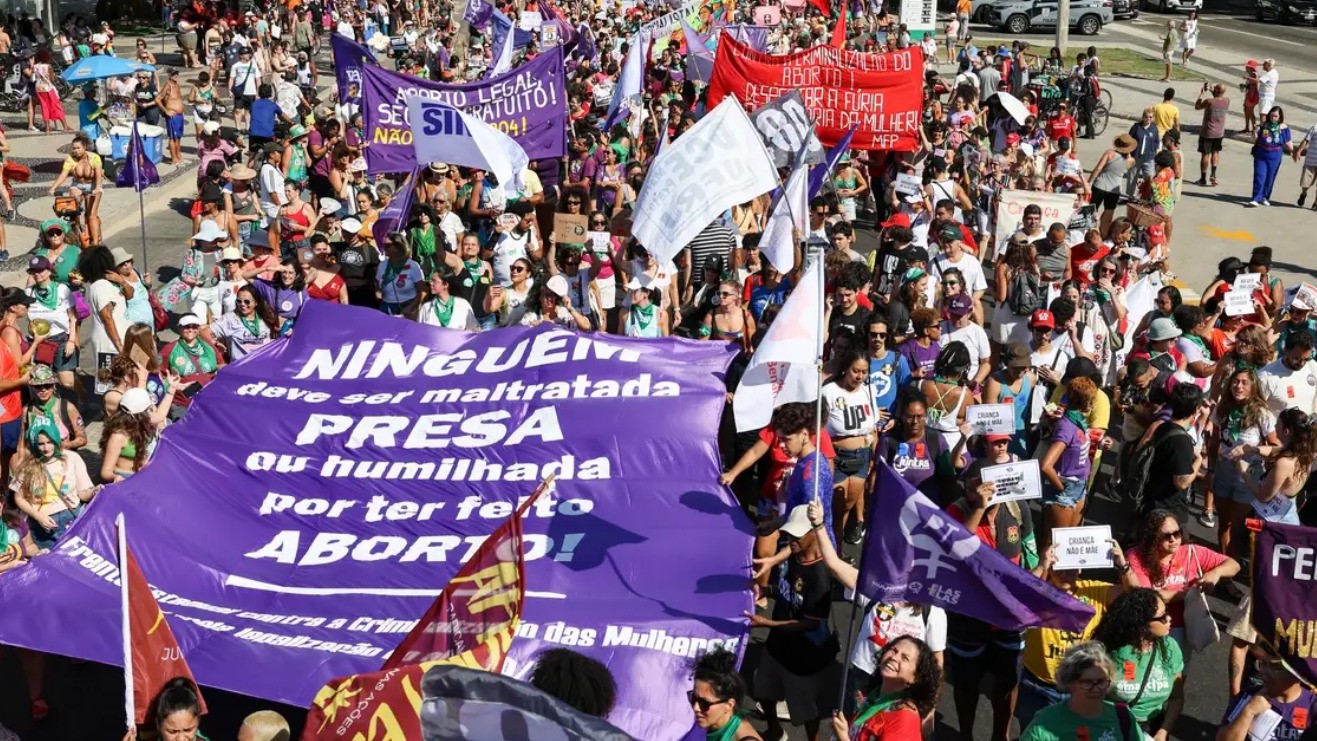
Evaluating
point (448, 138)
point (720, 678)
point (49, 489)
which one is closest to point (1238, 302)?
point (720, 678)

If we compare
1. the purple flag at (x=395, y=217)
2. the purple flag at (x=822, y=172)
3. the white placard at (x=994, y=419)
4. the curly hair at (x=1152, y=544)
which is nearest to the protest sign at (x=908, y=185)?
the purple flag at (x=822, y=172)

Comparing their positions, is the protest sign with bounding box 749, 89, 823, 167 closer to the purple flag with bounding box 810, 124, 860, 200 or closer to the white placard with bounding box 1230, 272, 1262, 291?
the purple flag with bounding box 810, 124, 860, 200

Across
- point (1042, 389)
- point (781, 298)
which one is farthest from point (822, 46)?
point (1042, 389)

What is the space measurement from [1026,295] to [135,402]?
6728 millimetres

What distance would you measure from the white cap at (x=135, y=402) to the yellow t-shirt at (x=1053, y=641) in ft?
18.5

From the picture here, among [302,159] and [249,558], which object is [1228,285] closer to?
[249,558]

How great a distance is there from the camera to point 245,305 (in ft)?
34.9

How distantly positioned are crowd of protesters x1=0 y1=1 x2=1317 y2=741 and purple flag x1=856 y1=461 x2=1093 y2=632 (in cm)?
24

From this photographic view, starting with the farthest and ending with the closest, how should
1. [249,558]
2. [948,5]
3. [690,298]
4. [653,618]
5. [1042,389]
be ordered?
[948,5] → [690,298] → [1042,389] → [249,558] → [653,618]

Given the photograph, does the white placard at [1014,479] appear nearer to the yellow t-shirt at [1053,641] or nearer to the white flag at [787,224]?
the yellow t-shirt at [1053,641]

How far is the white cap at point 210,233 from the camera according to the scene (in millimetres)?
12625

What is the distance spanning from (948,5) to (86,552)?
144 ft

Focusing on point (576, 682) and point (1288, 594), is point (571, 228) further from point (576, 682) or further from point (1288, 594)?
point (576, 682)

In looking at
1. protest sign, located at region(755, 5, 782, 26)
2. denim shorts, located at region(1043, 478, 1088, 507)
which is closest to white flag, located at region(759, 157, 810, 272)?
denim shorts, located at region(1043, 478, 1088, 507)
